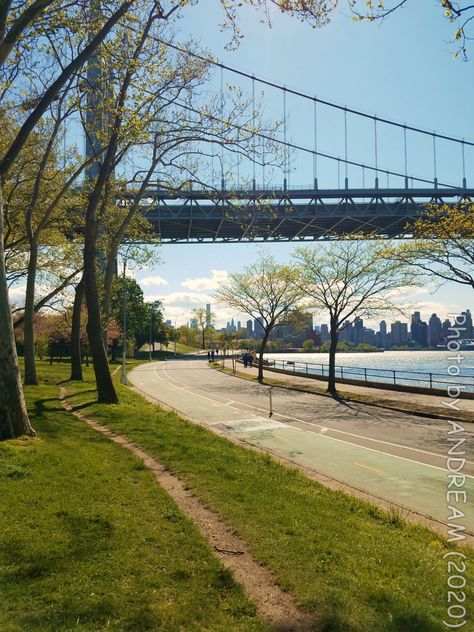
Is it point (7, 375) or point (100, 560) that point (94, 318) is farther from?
point (100, 560)

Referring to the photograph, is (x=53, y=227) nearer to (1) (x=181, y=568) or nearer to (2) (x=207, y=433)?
(2) (x=207, y=433)

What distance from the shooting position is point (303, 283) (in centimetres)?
3045

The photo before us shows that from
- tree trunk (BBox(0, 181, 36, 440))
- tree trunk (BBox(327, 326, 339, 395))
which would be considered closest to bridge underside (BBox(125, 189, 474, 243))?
tree trunk (BBox(327, 326, 339, 395))

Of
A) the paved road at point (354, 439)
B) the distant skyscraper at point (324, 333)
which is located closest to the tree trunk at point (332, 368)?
the paved road at point (354, 439)

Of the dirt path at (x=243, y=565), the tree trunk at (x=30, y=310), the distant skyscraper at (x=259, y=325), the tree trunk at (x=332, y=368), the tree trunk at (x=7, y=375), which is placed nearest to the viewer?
the dirt path at (x=243, y=565)

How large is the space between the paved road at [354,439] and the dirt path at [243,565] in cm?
356

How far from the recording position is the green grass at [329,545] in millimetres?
3902

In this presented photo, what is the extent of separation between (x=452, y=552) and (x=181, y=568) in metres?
3.08

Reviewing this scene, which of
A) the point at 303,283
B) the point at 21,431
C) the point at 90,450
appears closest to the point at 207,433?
the point at 90,450

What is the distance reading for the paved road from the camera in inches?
356

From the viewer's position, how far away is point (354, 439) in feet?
45.8

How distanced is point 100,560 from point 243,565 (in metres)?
1.37

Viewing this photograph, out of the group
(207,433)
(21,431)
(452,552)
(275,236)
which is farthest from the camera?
(275,236)

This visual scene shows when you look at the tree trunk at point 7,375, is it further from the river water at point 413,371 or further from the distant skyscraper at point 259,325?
the distant skyscraper at point 259,325
